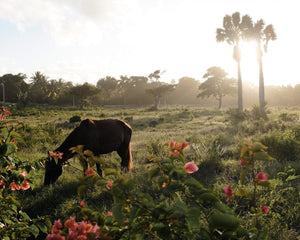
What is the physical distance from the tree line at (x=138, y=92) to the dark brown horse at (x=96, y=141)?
32.6 m

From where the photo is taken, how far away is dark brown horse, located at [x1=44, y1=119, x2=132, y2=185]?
4477mm

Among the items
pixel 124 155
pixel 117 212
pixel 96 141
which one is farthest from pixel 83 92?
pixel 117 212

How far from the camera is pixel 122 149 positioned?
595 cm

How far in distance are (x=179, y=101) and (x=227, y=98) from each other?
14.5 meters

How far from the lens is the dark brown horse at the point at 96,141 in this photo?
14.7 feet

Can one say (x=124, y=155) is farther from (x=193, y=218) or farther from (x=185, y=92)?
(x=185, y=92)

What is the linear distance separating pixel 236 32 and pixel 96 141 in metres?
27.3

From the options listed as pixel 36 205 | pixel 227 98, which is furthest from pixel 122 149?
pixel 227 98

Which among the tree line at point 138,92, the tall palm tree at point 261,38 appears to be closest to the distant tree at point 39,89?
the tree line at point 138,92

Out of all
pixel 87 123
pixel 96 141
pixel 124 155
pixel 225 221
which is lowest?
pixel 124 155

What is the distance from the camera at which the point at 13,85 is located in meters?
51.7

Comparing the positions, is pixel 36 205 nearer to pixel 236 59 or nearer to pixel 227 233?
→ pixel 227 233

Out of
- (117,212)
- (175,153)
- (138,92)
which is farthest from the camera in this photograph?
(138,92)

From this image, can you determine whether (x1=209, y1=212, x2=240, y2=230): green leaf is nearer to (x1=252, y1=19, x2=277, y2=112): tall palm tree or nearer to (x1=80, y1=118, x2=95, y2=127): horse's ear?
(x1=80, y1=118, x2=95, y2=127): horse's ear
